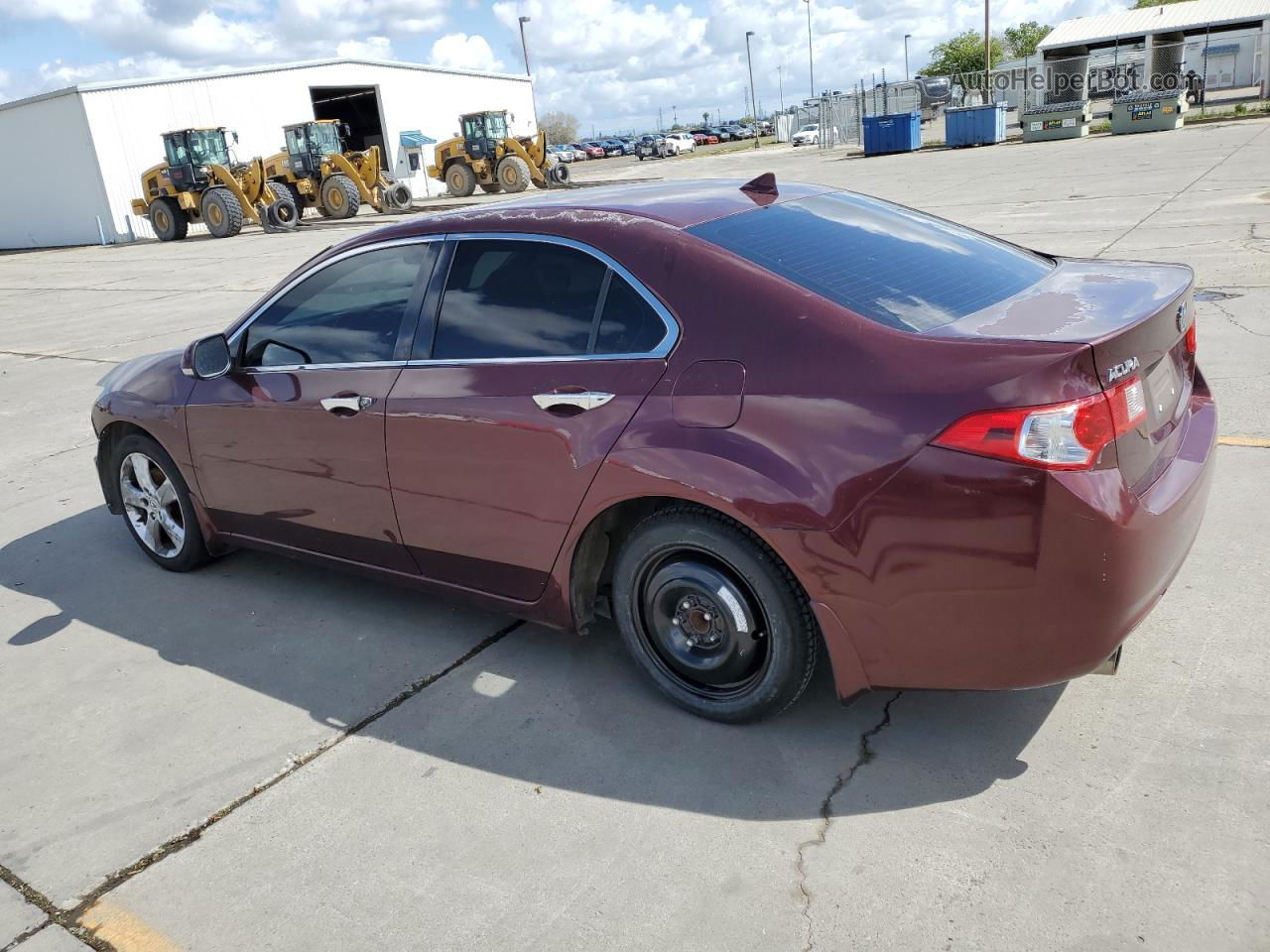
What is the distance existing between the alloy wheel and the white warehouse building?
96.7 feet

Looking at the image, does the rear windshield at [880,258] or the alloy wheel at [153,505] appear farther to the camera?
the alloy wheel at [153,505]

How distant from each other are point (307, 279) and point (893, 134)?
3822 centimetres

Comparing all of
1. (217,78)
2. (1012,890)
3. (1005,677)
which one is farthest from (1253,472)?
(217,78)

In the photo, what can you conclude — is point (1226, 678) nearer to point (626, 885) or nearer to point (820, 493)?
point (820, 493)

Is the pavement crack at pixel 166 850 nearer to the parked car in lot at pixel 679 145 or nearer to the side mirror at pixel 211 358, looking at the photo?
the side mirror at pixel 211 358

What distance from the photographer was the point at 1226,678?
3184mm

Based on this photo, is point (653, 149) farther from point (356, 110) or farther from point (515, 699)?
point (515, 699)

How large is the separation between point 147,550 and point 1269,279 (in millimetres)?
8765

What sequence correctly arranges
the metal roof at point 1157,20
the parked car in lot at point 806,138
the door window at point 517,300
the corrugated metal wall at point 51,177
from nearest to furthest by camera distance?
1. the door window at point 517,300
2. the corrugated metal wall at point 51,177
3. the metal roof at point 1157,20
4. the parked car in lot at point 806,138

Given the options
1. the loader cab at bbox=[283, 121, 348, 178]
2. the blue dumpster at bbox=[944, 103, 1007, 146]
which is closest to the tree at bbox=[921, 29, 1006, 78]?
the blue dumpster at bbox=[944, 103, 1007, 146]

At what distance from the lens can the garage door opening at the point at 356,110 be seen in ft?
143

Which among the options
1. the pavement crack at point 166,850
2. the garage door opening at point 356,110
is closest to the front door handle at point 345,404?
the pavement crack at point 166,850

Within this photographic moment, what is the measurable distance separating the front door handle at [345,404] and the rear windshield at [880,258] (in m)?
1.37

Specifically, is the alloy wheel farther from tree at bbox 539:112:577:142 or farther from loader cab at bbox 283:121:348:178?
tree at bbox 539:112:577:142
